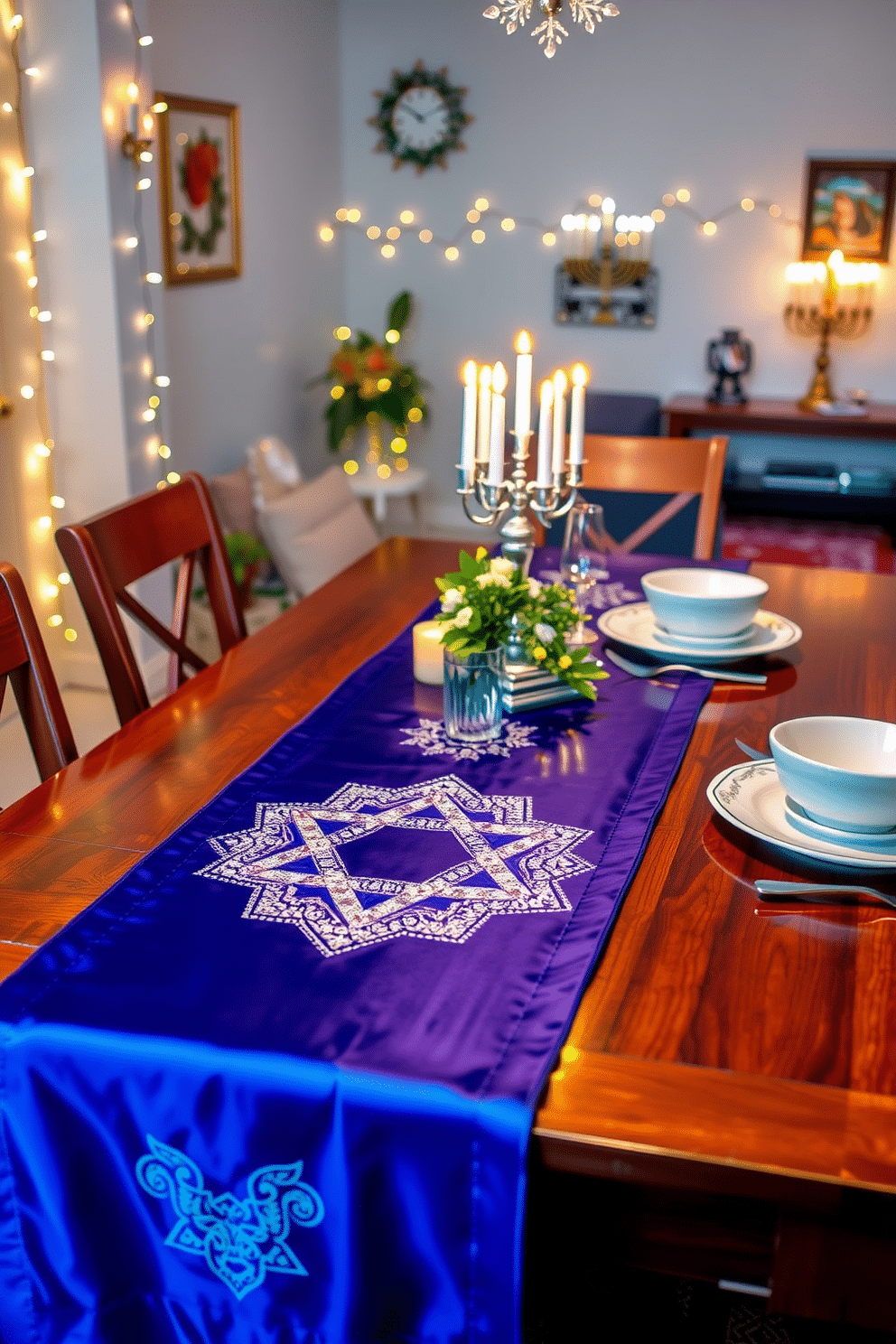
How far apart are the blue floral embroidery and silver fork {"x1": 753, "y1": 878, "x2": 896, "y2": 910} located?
50cm

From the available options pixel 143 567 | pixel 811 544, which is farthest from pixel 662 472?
pixel 811 544

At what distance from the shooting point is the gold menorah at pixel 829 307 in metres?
5.36

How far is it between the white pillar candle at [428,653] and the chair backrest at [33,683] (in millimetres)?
467

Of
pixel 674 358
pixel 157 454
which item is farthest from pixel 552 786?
pixel 674 358

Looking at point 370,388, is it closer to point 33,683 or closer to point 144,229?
point 144,229

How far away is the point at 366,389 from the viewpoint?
208 inches

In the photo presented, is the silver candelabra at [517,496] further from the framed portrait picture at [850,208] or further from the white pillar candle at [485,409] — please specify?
the framed portrait picture at [850,208]

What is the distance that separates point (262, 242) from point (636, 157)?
5.59 feet

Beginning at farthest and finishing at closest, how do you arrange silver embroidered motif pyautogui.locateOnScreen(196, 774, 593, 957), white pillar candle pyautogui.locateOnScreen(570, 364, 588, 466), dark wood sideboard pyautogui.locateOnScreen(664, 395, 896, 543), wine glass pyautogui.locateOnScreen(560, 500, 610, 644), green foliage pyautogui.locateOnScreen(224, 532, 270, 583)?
dark wood sideboard pyautogui.locateOnScreen(664, 395, 896, 543) → green foliage pyautogui.locateOnScreen(224, 532, 270, 583) → wine glass pyautogui.locateOnScreen(560, 500, 610, 644) → white pillar candle pyautogui.locateOnScreen(570, 364, 588, 466) → silver embroidered motif pyautogui.locateOnScreen(196, 774, 593, 957)

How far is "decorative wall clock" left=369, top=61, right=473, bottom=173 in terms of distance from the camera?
18.1 ft

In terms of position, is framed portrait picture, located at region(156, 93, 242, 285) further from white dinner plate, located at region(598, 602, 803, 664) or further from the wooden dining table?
the wooden dining table

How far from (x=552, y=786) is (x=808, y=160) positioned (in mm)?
4731

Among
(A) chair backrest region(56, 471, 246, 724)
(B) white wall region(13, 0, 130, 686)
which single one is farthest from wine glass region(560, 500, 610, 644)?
(B) white wall region(13, 0, 130, 686)

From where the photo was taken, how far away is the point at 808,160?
5.30 metres
